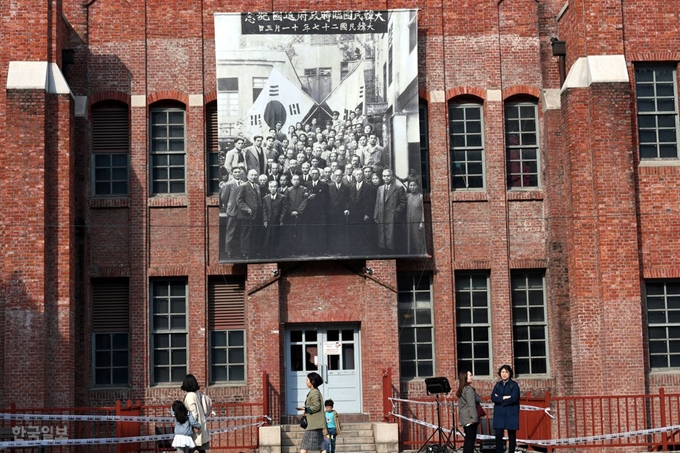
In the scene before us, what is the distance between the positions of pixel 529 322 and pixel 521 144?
4.26 metres

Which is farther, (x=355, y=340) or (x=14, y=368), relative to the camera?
(x=355, y=340)

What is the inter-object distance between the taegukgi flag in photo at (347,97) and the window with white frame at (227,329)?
4.59m

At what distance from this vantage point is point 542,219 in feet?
86.5

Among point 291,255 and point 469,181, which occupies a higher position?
point 469,181

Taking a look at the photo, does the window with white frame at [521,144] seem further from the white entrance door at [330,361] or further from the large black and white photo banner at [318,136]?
the white entrance door at [330,361]

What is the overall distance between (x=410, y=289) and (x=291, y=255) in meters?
3.01

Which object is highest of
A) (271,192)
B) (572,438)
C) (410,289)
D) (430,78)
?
(430,78)

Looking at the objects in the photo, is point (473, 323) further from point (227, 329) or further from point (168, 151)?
point (168, 151)

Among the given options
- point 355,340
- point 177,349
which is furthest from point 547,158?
point 177,349

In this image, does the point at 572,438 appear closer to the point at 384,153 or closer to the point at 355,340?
the point at 355,340

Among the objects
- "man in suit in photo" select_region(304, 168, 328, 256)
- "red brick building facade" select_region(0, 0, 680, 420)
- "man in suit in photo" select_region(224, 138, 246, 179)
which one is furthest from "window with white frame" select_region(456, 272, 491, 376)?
"man in suit in photo" select_region(224, 138, 246, 179)

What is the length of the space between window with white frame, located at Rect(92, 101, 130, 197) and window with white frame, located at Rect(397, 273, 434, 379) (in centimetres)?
699

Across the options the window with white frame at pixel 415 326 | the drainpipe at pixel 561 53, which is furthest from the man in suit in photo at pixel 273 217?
the drainpipe at pixel 561 53

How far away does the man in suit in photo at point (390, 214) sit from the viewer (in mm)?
25469
